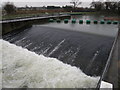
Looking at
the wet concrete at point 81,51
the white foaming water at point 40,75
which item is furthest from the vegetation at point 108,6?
the white foaming water at point 40,75

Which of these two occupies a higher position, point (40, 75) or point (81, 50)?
point (81, 50)

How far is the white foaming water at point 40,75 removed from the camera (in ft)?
10.9

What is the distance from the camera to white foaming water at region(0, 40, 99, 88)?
3.31 metres

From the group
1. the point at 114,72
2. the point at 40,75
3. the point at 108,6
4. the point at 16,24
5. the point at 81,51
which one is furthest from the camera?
the point at 108,6

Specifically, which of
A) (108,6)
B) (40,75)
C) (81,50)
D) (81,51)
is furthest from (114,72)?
(108,6)

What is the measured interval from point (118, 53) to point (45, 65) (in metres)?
2.98

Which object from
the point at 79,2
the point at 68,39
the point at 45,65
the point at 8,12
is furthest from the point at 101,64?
the point at 79,2

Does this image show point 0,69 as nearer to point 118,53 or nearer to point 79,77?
point 79,77

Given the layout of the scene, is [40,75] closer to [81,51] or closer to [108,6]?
[81,51]

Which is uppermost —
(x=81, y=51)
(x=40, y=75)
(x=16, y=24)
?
(x=16, y=24)

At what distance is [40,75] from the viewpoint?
3756 mm

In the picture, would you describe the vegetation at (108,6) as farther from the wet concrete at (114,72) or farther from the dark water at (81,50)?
the wet concrete at (114,72)

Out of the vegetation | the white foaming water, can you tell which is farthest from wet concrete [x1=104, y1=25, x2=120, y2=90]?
the vegetation

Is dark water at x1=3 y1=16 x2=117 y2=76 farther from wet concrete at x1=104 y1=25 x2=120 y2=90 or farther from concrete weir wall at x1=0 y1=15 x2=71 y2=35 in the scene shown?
concrete weir wall at x1=0 y1=15 x2=71 y2=35
